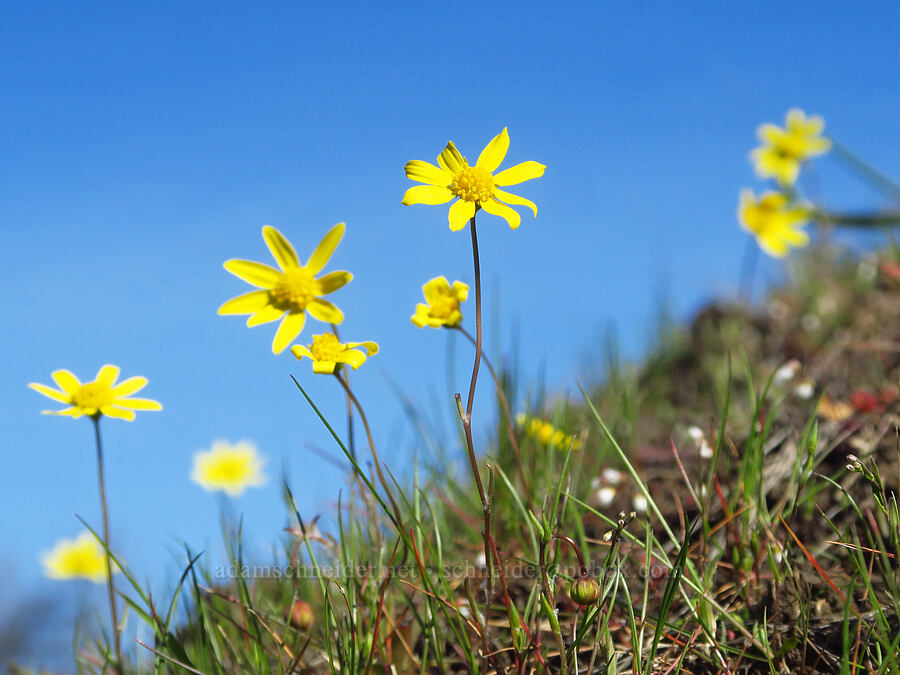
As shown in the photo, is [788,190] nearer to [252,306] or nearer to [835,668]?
[835,668]

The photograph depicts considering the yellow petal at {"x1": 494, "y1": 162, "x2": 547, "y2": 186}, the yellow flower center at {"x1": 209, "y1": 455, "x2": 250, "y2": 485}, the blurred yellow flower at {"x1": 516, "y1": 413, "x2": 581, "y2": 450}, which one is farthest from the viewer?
the yellow flower center at {"x1": 209, "y1": 455, "x2": 250, "y2": 485}

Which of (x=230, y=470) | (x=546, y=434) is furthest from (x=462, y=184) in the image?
(x=230, y=470)

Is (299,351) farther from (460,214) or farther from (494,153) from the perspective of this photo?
(494,153)

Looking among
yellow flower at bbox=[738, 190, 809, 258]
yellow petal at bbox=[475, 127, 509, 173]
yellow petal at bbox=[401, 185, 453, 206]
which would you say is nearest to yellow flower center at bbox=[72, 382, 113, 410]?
yellow petal at bbox=[401, 185, 453, 206]

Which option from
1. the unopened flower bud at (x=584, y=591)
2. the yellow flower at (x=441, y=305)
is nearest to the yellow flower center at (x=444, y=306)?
the yellow flower at (x=441, y=305)

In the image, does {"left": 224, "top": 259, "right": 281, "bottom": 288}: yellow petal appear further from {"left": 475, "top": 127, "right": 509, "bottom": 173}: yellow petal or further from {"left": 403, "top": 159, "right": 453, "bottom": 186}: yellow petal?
{"left": 475, "top": 127, "right": 509, "bottom": 173}: yellow petal
